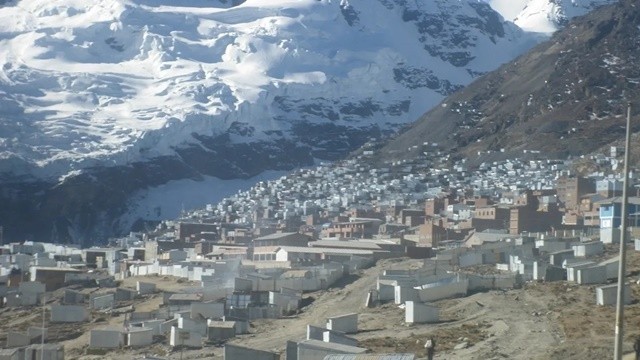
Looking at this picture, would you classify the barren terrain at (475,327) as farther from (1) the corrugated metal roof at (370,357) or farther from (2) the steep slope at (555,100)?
(2) the steep slope at (555,100)

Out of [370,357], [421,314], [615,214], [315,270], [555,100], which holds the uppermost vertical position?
[555,100]

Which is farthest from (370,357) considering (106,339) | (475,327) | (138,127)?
(138,127)

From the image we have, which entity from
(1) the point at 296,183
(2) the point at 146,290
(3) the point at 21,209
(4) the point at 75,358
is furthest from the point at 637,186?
(3) the point at 21,209

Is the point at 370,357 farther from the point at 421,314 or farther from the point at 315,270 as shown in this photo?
the point at 315,270

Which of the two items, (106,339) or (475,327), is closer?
(475,327)

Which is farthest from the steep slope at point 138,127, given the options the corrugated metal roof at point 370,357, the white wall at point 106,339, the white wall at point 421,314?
the corrugated metal roof at point 370,357

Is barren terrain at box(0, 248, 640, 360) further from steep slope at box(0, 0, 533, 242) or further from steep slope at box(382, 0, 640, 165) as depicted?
steep slope at box(0, 0, 533, 242)

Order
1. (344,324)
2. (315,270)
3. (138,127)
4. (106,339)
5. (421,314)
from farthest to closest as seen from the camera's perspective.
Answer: (138,127) < (315,270) < (106,339) < (344,324) < (421,314)
